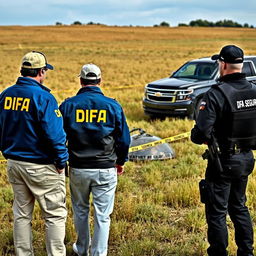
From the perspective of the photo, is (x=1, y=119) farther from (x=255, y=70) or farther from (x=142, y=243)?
(x=255, y=70)

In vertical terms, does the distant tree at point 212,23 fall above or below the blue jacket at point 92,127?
above

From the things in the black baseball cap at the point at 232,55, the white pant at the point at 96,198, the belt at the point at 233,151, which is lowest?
the white pant at the point at 96,198

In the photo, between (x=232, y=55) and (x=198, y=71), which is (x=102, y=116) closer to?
(x=232, y=55)

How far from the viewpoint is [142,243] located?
4.33 metres

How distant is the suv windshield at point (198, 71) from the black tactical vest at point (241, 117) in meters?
7.35

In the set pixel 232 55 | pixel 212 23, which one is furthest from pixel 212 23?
pixel 232 55

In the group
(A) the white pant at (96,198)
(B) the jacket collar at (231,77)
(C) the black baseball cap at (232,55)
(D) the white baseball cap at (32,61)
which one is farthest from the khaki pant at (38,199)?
(C) the black baseball cap at (232,55)

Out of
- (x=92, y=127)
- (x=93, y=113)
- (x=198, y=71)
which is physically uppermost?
(x=198, y=71)

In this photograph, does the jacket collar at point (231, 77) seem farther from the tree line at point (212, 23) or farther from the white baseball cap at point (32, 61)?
the tree line at point (212, 23)

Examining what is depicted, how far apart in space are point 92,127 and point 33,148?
0.53m

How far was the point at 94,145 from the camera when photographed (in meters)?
3.73

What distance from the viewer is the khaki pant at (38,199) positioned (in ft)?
11.7

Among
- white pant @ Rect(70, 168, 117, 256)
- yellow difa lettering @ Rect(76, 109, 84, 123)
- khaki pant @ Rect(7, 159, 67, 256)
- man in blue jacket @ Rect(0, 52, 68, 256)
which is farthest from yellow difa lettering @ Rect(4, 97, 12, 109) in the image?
white pant @ Rect(70, 168, 117, 256)

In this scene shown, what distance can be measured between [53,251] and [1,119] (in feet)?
4.05
